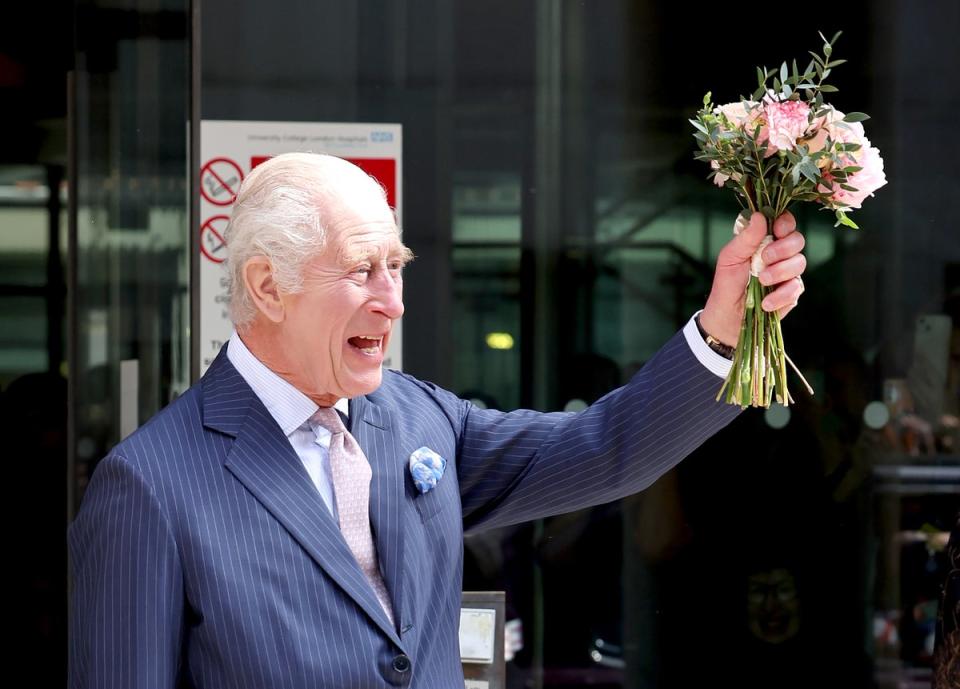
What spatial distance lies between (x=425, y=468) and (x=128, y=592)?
54cm

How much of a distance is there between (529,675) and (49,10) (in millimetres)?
2848

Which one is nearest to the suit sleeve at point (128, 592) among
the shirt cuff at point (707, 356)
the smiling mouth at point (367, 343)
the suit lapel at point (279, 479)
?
the suit lapel at point (279, 479)

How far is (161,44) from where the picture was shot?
4.29 meters

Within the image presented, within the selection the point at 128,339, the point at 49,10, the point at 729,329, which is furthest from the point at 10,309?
the point at 729,329

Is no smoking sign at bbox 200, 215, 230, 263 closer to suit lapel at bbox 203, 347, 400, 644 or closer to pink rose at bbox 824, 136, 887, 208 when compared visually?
suit lapel at bbox 203, 347, 400, 644

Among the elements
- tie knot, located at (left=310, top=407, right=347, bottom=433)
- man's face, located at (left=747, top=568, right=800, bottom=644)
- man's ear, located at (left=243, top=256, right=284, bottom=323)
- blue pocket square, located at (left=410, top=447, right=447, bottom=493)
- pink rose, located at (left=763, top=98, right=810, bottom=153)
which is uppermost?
pink rose, located at (left=763, top=98, right=810, bottom=153)

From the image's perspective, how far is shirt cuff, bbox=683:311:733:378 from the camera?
6.98 ft

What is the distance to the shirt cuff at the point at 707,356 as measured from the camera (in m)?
2.13

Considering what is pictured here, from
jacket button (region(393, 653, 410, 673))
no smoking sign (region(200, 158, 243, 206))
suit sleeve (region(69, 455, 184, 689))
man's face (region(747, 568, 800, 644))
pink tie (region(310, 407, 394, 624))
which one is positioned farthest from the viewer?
man's face (region(747, 568, 800, 644))

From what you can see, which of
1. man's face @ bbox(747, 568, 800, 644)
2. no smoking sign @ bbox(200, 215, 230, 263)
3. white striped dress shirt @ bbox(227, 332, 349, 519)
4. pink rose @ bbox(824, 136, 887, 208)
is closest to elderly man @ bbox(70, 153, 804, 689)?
white striped dress shirt @ bbox(227, 332, 349, 519)

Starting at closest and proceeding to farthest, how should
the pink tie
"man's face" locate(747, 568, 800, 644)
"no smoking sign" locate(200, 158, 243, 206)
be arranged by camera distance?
1. the pink tie
2. "no smoking sign" locate(200, 158, 243, 206)
3. "man's face" locate(747, 568, 800, 644)

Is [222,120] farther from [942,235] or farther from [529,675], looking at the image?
[942,235]

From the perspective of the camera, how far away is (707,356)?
2.14 meters

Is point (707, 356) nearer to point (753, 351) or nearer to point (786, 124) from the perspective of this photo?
point (753, 351)
